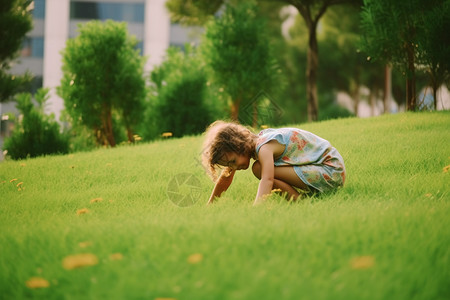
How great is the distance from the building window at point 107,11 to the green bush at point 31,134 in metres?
21.4

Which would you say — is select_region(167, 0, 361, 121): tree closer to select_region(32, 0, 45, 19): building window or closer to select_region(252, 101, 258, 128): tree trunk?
select_region(252, 101, 258, 128): tree trunk

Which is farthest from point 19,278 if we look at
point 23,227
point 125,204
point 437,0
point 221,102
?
point 221,102

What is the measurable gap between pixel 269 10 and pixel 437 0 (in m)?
16.9

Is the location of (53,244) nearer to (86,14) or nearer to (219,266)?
(219,266)

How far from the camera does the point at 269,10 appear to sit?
82.3ft

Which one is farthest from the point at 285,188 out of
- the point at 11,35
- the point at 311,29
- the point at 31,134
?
the point at 311,29

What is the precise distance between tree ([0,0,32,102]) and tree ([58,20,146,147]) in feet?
5.87

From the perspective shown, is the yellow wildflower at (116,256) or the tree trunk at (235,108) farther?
the tree trunk at (235,108)

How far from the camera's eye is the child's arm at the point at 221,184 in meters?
4.15

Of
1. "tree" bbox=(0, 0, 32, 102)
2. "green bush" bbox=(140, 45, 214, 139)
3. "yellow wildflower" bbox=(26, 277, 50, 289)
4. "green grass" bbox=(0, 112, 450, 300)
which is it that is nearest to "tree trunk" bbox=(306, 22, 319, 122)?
"green bush" bbox=(140, 45, 214, 139)

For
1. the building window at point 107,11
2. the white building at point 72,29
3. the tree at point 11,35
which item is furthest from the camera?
the building window at point 107,11

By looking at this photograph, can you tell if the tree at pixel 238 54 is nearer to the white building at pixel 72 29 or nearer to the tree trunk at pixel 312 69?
the tree trunk at pixel 312 69

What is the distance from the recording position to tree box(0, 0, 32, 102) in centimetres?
1242

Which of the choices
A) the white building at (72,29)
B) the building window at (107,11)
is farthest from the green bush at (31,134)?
the building window at (107,11)
